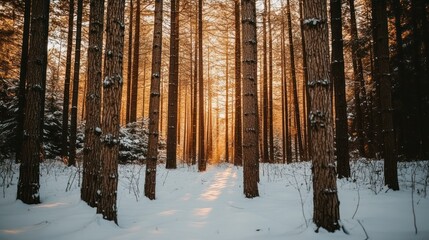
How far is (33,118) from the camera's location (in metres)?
4.56

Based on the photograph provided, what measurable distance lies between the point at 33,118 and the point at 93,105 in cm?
113

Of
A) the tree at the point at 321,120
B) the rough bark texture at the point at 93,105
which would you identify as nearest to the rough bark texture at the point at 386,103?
the tree at the point at 321,120

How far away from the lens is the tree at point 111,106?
3.47m

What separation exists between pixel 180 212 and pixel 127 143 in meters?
9.36

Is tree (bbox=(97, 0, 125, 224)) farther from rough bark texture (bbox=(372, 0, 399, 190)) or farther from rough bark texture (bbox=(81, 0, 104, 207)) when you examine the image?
rough bark texture (bbox=(372, 0, 399, 190))

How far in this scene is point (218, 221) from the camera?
12.4 ft

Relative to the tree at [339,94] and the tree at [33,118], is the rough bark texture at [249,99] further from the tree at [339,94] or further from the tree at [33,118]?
the tree at [33,118]

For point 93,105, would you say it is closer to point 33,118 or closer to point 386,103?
point 33,118

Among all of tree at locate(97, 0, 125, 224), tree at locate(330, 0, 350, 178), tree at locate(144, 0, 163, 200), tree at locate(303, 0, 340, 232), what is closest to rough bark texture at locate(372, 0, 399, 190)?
tree at locate(330, 0, 350, 178)

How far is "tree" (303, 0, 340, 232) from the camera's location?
3047mm

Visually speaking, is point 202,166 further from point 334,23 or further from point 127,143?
point 334,23

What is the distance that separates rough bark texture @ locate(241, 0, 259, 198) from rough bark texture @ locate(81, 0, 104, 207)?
288 centimetres

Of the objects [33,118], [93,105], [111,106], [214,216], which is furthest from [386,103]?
[33,118]

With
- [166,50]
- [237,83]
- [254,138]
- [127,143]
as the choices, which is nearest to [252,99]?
[254,138]
